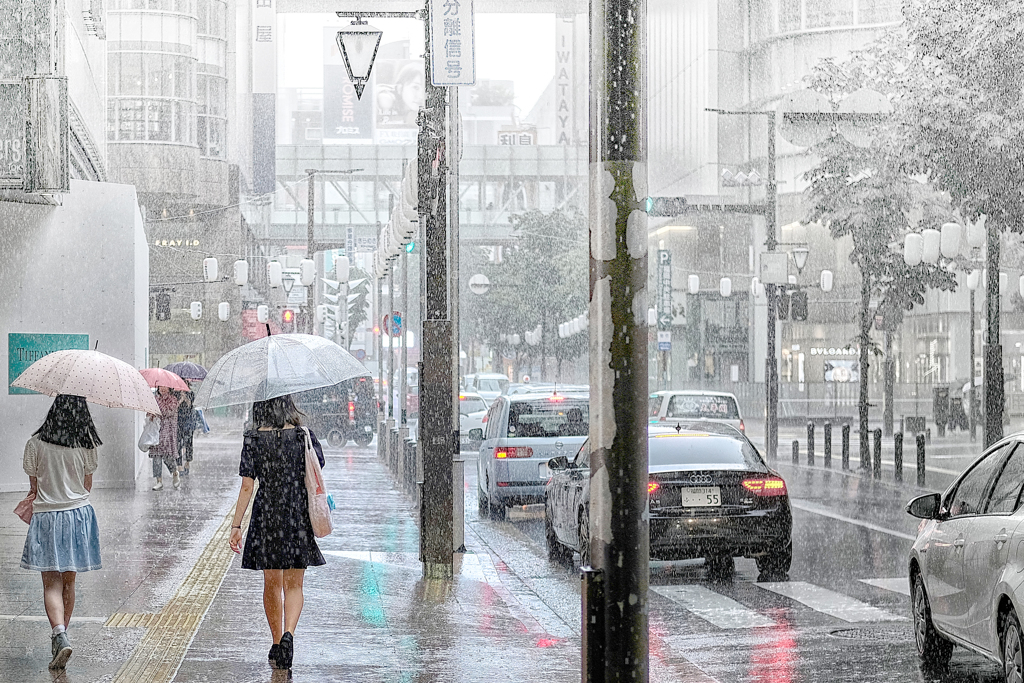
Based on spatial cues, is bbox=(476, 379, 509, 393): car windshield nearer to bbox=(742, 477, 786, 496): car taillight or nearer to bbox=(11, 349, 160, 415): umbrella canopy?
bbox=(742, 477, 786, 496): car taillight

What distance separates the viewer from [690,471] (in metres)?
12.0

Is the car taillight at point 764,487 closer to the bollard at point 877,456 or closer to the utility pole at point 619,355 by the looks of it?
the utility pole at point 619,355

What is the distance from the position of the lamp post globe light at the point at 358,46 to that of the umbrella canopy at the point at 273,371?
5895 millimetres

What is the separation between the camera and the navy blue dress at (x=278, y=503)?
809 cm

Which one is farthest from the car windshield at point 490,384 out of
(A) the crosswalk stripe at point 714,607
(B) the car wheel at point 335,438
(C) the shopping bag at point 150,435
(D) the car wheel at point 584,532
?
(A) the crosswalk stripe at point 714,607

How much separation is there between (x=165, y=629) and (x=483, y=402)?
23.2 metres

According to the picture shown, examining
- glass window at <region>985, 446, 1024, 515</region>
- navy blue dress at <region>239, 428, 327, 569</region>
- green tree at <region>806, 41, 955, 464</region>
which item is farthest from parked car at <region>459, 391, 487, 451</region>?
glass window at <region>985, 446, 1024, 515</region>

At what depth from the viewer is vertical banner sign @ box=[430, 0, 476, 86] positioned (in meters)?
12.3

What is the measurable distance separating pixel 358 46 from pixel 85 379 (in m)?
6.60

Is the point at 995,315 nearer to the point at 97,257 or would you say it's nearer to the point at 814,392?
the point at 97,257

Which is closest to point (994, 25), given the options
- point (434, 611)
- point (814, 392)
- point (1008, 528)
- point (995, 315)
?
point (995, 315)

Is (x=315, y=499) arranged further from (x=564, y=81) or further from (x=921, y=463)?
(x=564, y=81)

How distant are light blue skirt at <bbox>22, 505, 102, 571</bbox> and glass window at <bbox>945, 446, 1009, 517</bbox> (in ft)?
16.1

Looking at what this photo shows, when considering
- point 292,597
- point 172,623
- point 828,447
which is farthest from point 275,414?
point 828,447
